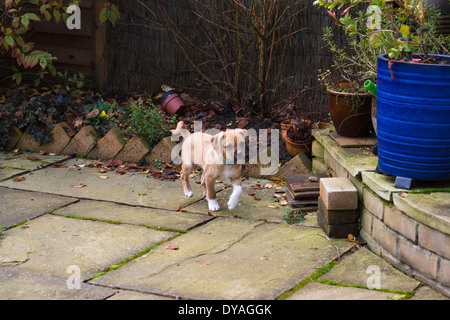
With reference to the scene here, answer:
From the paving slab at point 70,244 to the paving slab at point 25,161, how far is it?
1.59m

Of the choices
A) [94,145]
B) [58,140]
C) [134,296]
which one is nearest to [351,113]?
[134,296]

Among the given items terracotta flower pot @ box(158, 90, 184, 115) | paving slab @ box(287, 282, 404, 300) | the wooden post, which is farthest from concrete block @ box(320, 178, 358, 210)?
the wooden post

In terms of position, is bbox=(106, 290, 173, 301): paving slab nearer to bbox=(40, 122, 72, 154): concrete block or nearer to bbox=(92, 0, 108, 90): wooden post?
bbox=(40, 122, 72, 154): concrete block

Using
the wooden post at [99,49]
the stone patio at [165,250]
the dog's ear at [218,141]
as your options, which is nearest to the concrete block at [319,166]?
the stone patio at [165,250]

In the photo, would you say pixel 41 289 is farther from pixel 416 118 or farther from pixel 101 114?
pixel 101 114

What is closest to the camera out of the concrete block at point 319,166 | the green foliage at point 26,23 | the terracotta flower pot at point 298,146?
the concrete block at point 319,166

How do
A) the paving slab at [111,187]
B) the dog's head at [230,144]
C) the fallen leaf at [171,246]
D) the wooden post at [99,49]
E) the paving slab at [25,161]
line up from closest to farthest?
1. the fallen leaf at [171,246]
2. the dog's head at [230,144]
3. the paving slab at [111,187]
4. the paving slab at [25,161]
5. the wooden post at [99,49]

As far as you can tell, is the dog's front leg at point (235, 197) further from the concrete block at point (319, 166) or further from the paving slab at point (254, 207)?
the concrete block at point (319, 166)

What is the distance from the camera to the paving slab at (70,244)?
3967 mm

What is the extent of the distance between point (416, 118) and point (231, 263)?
1510 millimetres

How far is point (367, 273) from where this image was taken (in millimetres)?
3771

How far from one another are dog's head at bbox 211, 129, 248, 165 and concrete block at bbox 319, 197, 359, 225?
0.80m

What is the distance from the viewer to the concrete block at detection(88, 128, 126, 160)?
6.49 meters

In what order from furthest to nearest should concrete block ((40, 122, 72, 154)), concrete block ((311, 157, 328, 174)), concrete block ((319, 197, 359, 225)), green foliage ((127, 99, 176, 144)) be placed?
concrete block ((40, 122, 72, 154)) < green foliage ((127, 99, 176, 144)) < concrete block ((311, 157, 328, 174)) < concrete block ((319, 197, 359, 225))
